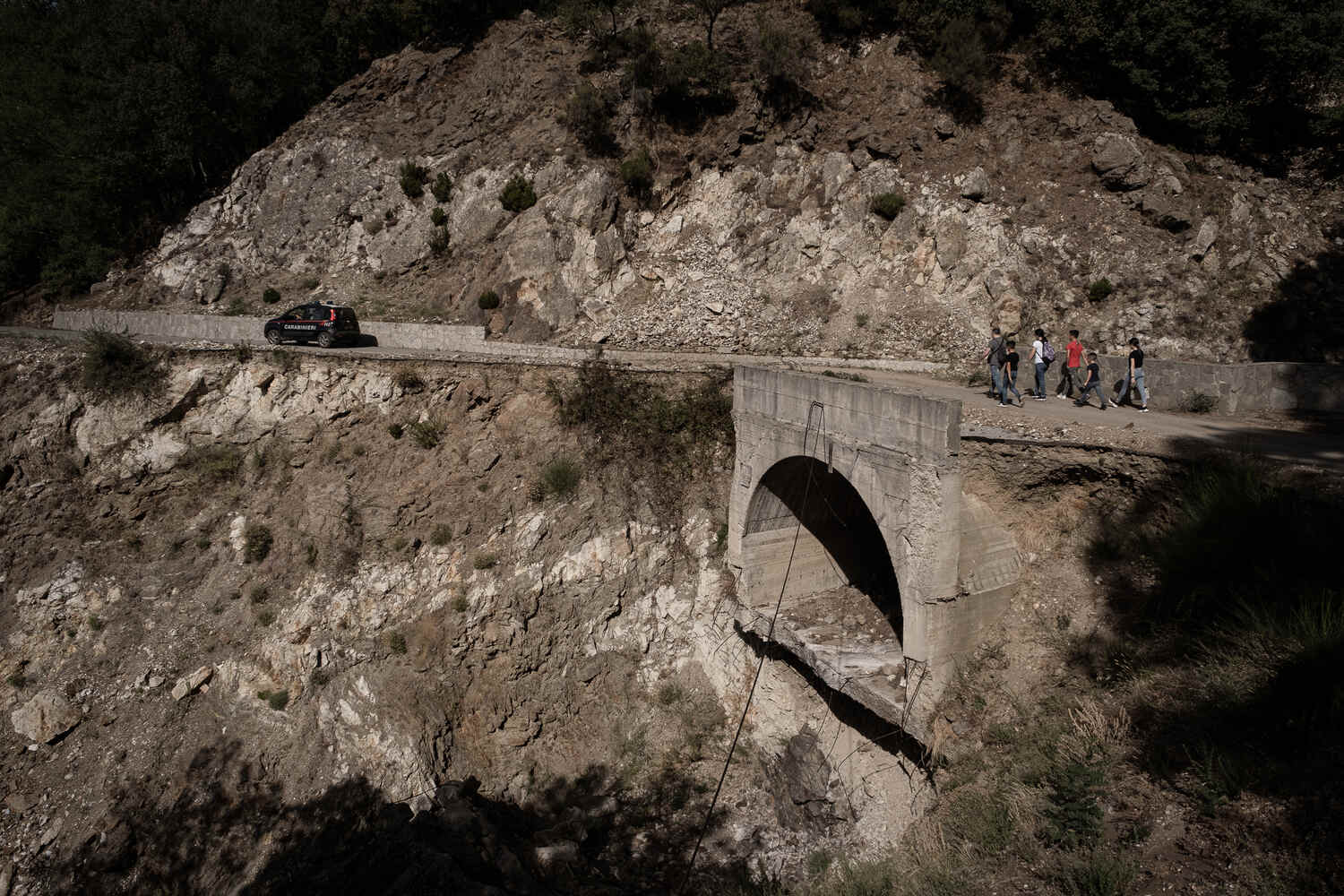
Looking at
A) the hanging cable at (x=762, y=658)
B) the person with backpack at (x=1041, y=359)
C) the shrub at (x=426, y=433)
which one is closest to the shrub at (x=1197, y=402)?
the person with backpack at (x=1041, y=359)

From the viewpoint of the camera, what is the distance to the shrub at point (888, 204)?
1001 inches

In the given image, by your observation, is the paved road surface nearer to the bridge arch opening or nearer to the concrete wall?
the concrete wall

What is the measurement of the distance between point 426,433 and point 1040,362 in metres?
15.7

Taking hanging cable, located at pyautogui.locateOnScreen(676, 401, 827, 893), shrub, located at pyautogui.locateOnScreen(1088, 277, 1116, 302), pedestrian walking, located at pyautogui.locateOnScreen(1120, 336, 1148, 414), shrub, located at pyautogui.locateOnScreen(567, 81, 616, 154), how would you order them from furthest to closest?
1. shrub, located at pyautogui.locateOnScreen(567, 81, 616, 154)
2. shrub, located at pyautogui.locateOnScreen(1088, 277, 1116, 302)
3. pedestrian walking, located at pyautogui.locateOnScreen(1120, 336, 1148, 414)
4. hanging cable, located at pyautogui.locateOnScreen(676, 401, 827, 893)

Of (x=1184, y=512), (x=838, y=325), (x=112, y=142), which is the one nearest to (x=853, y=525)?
(x=1184, y=512)

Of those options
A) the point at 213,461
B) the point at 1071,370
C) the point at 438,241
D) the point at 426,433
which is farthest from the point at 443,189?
the point at 1071,370

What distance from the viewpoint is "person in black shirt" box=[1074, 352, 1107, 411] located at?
15.9m

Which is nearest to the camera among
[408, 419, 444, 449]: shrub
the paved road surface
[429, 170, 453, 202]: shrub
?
the paved road surface

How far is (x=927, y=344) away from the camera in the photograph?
23500 mm

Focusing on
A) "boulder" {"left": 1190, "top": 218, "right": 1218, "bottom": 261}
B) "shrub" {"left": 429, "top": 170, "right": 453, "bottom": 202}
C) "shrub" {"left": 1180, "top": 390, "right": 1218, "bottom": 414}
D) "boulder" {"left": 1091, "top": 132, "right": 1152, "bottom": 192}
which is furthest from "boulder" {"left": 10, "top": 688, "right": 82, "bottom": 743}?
"boulder" {"left": 1091, "top": 132, "right": 1152, "bottom": 192}

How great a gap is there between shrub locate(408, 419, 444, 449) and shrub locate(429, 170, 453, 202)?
14026mm

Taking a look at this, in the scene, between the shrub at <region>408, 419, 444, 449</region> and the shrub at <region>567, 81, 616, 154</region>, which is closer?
the shrub at <region>408, 419, 444, 449</region>

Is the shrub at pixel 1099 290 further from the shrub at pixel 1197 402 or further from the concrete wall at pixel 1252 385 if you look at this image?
the shrub at pixel 1197 402

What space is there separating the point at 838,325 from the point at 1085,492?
13044 mm
